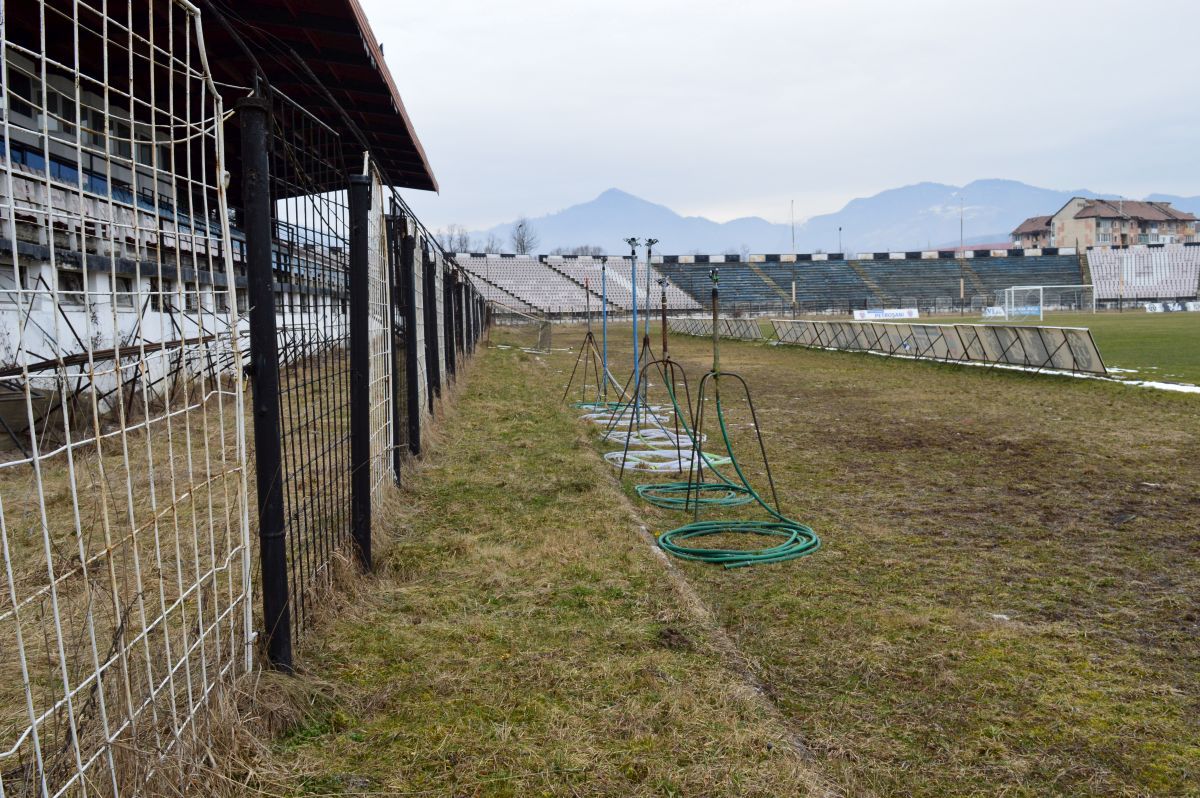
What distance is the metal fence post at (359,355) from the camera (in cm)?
475

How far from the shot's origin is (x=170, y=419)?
3.01 m

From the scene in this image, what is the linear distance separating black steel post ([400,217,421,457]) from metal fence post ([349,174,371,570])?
3.13m

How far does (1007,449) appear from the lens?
31.6 ft

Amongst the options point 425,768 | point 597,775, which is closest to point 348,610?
point 425,768

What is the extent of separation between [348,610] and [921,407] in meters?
10.8

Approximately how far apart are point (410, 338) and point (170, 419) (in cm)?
544

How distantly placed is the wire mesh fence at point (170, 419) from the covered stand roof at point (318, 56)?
2.97 ft

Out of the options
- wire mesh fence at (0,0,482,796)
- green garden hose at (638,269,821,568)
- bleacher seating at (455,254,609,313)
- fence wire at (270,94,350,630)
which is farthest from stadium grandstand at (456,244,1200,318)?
fence wire at (270,94,350,630)

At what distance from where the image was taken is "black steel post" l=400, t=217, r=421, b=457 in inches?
317

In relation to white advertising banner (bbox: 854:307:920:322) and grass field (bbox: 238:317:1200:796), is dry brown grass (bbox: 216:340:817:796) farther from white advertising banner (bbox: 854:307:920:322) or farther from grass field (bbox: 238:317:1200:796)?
white advertising banner (bbox: 854:307:920:322)

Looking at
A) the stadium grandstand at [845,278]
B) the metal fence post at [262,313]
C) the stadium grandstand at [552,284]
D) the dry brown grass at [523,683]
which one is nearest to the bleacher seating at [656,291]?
the stadium grandstand at [552,284]

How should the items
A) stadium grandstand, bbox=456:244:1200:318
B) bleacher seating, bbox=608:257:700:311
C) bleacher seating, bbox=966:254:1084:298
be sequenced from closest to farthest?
stadium grandstand, bbox=456:244:1200:318
bleacher seating, bbox=608:257:700:311
bleacher seating, bbox=966:254:1084:298

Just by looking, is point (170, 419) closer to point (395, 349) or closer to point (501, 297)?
point (395, 349)

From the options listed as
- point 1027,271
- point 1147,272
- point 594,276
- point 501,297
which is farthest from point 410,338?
point 1147,272
